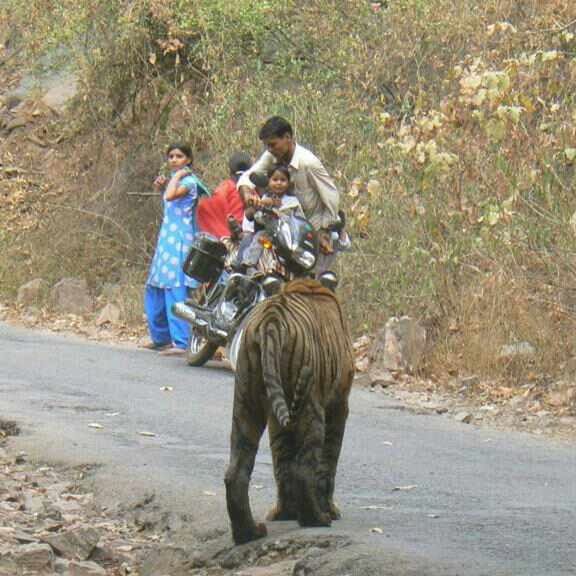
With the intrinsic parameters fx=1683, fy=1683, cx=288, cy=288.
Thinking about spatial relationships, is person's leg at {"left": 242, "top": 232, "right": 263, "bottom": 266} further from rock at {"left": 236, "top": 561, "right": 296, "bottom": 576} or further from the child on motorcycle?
rock at {"left": 236, "top": 561, "right": 296, "bottom": 576}

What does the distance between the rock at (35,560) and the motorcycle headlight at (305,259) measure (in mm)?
2335

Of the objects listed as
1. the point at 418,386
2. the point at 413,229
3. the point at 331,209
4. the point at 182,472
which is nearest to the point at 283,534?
the point at 182,472

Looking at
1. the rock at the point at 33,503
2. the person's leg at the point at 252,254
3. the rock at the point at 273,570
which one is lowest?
the rock at the point at 33,503

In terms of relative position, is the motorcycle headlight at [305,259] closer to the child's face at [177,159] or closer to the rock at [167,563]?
the rock at [167,563]

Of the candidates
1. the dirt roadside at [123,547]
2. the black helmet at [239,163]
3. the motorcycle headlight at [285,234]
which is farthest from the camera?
the black helmet at [239,163]

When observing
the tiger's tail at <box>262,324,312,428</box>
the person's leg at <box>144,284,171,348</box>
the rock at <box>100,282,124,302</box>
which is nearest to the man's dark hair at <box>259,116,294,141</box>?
the tiger's tail at <box>262,324,312,428</box>

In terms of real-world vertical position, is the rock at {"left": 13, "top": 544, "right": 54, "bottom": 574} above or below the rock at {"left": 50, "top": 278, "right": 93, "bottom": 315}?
below

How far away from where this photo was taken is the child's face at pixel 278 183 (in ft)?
39.1

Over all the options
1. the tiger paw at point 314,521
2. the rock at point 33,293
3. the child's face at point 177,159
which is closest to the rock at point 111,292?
the rock at point 33,293

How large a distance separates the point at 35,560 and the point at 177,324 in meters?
8.91

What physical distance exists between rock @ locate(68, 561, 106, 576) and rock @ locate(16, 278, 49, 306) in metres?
13.9

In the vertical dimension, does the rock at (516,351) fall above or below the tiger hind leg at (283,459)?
above

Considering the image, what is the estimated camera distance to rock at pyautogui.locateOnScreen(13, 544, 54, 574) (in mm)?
7352

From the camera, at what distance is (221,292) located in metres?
14.9
